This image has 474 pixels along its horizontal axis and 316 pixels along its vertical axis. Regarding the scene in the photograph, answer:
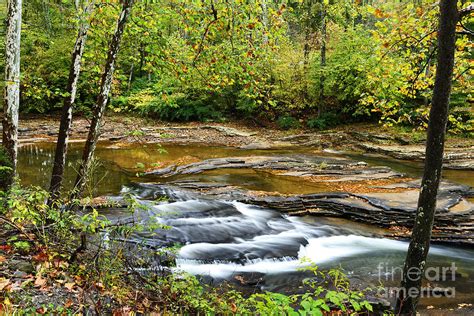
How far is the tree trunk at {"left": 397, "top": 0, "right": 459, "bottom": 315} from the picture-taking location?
151 inches

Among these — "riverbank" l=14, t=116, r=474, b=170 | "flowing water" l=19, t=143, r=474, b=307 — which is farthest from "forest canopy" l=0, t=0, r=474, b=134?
"flowing water" l=19, t=143, r=474, b=307

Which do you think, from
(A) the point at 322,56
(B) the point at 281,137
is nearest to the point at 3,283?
(B) the point at 281,137

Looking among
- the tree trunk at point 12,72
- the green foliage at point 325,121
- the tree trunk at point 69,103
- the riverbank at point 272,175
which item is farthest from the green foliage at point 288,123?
the tree trunk at point 12,72

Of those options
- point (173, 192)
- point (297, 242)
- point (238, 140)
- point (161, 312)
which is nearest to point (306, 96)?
point (238, 140)

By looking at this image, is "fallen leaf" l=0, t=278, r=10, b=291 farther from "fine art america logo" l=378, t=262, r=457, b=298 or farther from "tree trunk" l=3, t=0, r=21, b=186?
"fine art america logo" l=378, t=262, r=457, b=298

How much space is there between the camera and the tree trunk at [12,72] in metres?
7.21

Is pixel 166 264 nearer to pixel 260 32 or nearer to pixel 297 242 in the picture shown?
pixel 297 242

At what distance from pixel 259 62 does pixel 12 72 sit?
521cm

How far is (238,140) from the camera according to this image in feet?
67.6

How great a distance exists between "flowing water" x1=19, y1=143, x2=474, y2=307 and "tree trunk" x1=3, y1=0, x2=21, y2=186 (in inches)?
79.8

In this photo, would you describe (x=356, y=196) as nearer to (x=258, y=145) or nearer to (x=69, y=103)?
(x=69, y=103)

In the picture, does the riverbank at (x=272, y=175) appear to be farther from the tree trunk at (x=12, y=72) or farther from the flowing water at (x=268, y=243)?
the tree trunk at (x=12, y=72)

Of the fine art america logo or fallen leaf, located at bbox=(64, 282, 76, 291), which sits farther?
the fine art america logo

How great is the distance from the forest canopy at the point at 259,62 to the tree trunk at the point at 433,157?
676 mm
